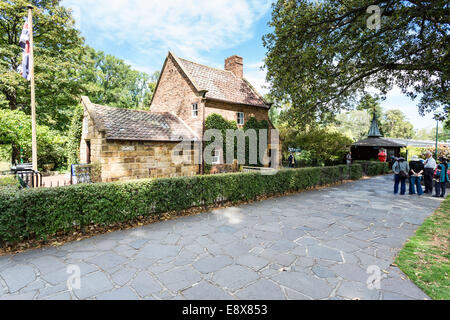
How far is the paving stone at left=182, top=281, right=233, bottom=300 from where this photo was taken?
336 centimetres

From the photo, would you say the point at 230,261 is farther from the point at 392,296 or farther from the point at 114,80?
the point at 114,80

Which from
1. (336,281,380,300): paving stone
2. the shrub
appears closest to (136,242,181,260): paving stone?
(336,281,380,300): paving stone

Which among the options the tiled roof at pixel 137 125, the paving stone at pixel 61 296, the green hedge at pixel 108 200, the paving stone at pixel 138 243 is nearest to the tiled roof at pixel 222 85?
the tiled roof at pixel 137 125

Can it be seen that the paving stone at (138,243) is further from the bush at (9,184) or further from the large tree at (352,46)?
the large tree at (352,46)

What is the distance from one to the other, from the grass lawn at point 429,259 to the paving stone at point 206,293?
3.16m

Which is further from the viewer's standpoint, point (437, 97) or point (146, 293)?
point (437, 97)

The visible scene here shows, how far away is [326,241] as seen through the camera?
5512mm

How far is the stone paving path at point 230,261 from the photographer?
3.50 meters

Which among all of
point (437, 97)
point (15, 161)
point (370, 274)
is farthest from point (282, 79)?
point (15, 161)

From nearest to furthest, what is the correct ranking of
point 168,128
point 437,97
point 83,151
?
point 437,97, point 168,128, point 83,151

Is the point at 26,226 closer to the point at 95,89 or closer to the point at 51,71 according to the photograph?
the point at 51,71

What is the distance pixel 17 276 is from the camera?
3.94 meters

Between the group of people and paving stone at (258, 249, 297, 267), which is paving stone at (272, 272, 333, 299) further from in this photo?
the group of people
